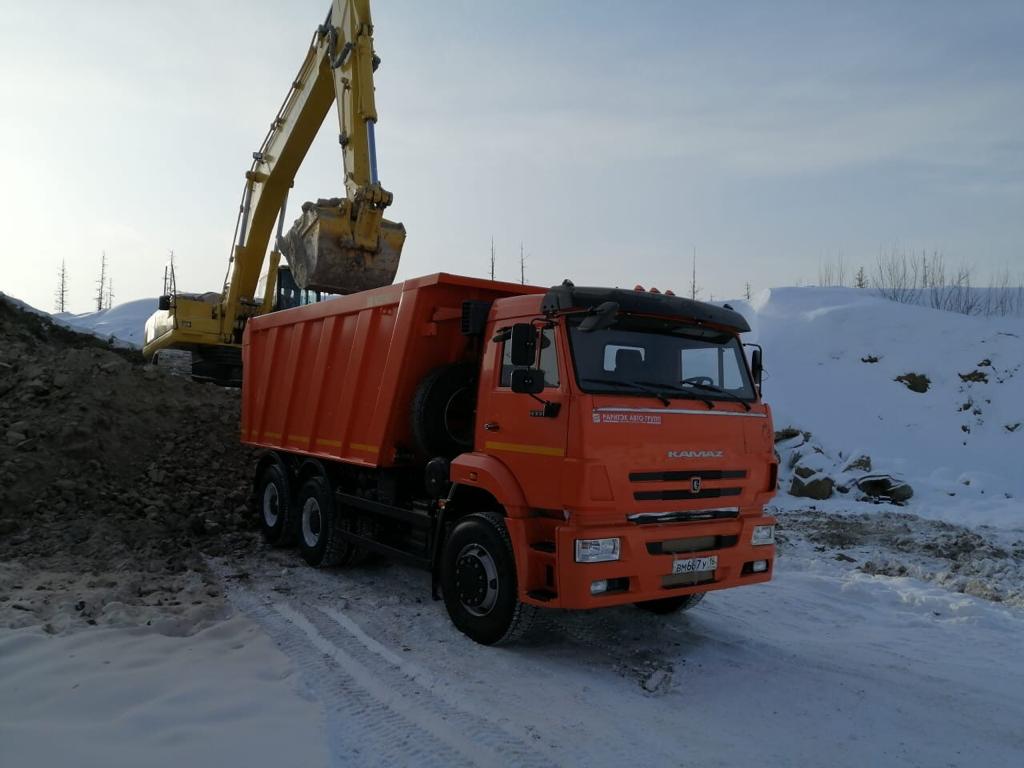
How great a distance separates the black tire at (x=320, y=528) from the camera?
7.57 m

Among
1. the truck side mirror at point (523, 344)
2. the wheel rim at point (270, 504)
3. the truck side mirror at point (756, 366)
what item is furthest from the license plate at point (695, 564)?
the wheel rim at point (270, 504)

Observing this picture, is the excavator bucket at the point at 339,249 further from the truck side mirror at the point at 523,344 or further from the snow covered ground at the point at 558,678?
the truck side mirror at the point at 523,344

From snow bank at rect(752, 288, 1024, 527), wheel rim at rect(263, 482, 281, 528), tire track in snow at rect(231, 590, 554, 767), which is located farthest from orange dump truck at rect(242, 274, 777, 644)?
snow bank at rect(752, 288, 1024, 527)

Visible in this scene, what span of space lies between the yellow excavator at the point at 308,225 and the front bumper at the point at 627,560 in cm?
621

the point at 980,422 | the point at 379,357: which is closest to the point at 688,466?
the point at 379,357

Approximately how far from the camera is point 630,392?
507 centimetres

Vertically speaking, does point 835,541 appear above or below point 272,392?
below

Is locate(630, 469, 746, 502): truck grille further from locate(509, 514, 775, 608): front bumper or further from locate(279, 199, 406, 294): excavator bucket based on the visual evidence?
locate(279, 199, 406, 294): excavator bucket

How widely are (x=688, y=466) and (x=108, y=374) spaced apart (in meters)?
9.86

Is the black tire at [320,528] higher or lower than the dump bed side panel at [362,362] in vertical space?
lower

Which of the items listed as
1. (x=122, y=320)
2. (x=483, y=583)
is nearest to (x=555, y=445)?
(x=483, y=583)

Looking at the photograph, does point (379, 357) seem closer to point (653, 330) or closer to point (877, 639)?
point (653, 330)

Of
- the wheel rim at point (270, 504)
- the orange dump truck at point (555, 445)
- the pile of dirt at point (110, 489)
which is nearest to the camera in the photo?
the orange dump truck at point (555, 445)

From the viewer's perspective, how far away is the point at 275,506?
345 inches
